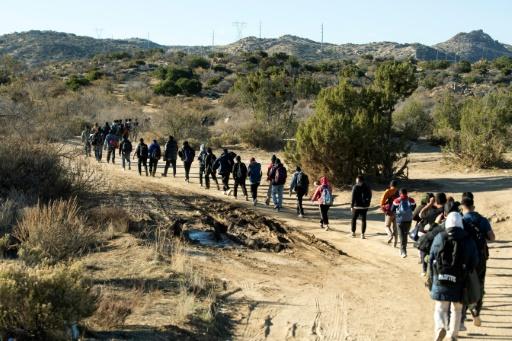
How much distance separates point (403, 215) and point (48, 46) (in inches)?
4923

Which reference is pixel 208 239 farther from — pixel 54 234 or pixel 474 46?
pixel 474 46

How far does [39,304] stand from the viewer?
7.34m

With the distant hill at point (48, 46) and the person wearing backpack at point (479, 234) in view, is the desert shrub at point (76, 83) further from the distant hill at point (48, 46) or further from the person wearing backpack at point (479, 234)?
the distant hill at point (48, 46)

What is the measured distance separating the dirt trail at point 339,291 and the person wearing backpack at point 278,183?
153cm

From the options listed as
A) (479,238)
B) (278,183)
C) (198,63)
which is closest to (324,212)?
(278,183)

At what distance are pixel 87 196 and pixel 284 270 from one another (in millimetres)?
6840

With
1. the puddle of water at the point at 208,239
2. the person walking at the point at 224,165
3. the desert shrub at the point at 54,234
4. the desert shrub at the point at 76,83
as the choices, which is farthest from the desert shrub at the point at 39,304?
the desert shrub at the point at 76,83

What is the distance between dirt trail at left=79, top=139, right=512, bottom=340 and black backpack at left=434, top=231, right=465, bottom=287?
5.10ft

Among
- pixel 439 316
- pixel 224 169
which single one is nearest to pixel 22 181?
pixel 224 169

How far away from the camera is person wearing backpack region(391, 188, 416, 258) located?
13.4 meters

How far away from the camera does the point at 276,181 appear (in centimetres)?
1877

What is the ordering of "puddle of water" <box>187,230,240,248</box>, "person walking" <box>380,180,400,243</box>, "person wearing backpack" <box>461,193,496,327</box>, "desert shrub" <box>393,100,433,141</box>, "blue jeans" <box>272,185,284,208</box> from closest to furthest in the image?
"person wearing backpack" <box>461,193,496,327</box>, "puddle of water" <box>187,230,240,248</box>, "person walking" <box>380,180,400,243</box>, "blue jeans" <box>272,185,284,208</box>, "desert shrub" <box>393,100,433,141</box>

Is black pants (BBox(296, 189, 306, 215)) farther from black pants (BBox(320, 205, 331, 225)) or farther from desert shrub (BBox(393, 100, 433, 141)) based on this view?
desert shrub (BBox(393, 100, 433, 141))

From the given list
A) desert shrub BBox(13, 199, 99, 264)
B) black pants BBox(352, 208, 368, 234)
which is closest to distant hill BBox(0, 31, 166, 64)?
black pants BBox(352, 208, 368, 234)
